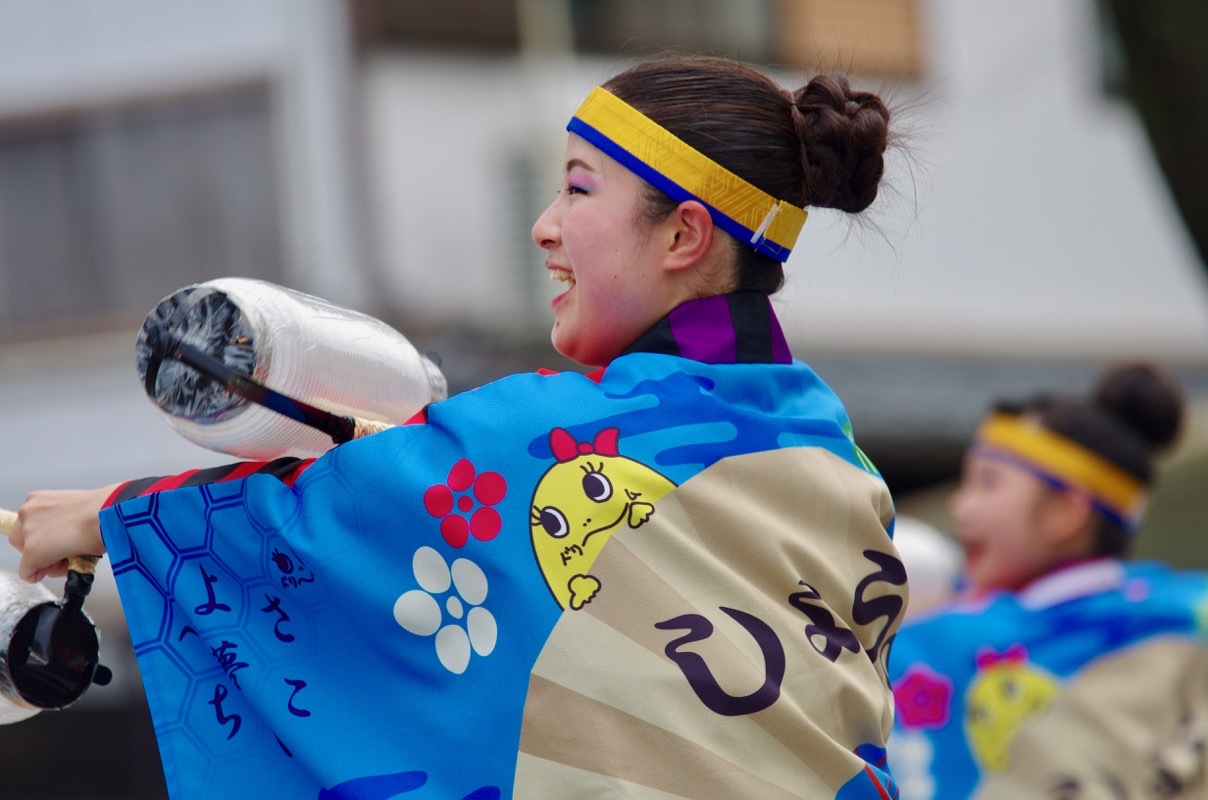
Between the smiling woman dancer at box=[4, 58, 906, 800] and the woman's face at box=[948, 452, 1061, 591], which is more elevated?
the smiling woman dancer at box=[4, 58, 906, 800]

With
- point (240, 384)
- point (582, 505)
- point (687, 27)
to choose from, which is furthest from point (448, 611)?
point (687, 27)

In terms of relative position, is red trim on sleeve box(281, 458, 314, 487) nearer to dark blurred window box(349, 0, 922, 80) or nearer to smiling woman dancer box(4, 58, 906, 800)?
smiling woman dancer box(4, 58, 906, 800)

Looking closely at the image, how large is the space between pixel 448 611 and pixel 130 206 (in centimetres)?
583

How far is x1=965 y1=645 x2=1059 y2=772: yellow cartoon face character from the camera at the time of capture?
359cm

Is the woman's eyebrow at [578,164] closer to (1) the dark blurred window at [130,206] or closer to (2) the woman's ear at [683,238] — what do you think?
(2) the woman's ear at [683,238]

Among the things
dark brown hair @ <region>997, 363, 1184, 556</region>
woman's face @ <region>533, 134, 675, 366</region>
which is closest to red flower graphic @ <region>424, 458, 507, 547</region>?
woman's face @ <region>533, 134, 675, 366</region>

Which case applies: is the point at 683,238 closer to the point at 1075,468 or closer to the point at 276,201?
the point at 1075,468

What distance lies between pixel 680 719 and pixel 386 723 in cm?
31

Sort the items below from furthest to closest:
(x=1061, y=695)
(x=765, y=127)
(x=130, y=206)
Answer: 1. (x=130, y=206)
2. (x=1061, y=695)
3. (x=765, y=127)

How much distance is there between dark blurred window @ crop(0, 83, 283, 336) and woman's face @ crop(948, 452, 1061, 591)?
3.90m

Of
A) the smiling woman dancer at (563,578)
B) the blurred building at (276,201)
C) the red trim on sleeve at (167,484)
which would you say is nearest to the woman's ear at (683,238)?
the smiling woman dancer at (563,578)

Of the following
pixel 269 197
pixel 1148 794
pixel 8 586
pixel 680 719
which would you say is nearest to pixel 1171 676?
pixel 1148 794

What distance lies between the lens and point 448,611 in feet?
5.31

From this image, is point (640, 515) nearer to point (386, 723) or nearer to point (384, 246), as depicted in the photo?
point (386, 723)
